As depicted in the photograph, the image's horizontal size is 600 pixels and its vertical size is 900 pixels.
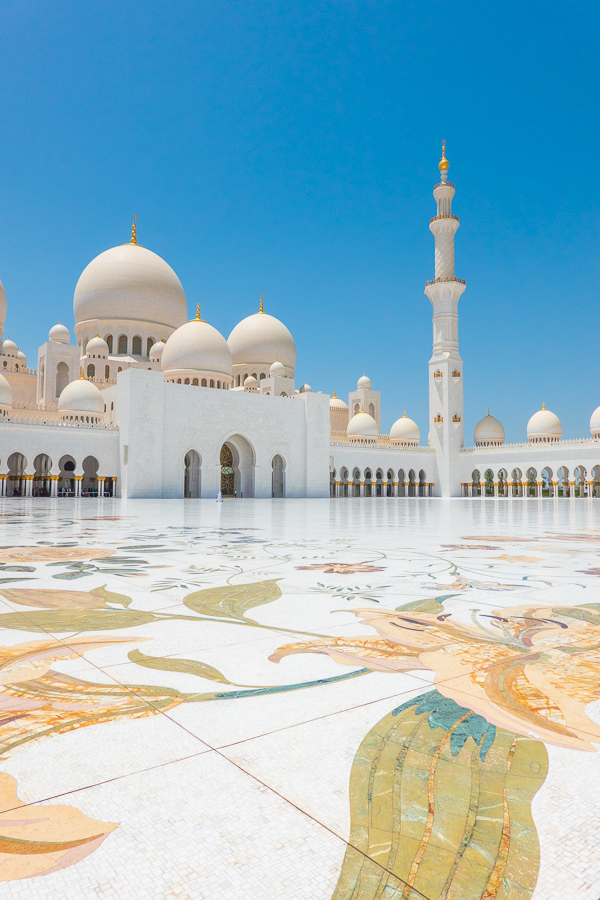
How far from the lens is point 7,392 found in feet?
74.4

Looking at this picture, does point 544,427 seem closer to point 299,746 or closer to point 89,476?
point 89,476

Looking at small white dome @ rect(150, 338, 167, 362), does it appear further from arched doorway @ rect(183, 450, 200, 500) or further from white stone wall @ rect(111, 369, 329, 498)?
arched doorway @ rect(183, 450, 200, 500)

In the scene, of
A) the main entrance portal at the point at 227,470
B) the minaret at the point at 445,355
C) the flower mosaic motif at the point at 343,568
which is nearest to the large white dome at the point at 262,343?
the main entrance portal at the point at 227,470

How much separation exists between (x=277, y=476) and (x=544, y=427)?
53.3ft

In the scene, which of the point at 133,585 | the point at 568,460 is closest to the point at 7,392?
the point at 133,585

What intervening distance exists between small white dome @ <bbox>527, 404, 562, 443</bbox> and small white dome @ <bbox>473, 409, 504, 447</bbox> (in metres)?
2.11

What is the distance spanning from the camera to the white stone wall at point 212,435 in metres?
21.1

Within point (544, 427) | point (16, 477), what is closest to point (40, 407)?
point (16, 477)

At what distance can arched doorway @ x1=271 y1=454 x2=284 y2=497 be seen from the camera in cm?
2550

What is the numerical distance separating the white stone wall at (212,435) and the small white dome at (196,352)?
80.9 inches

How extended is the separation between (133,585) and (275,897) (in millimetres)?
2493

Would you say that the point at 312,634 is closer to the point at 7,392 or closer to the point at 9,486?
the point at 7,392

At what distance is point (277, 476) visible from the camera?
1018 inches

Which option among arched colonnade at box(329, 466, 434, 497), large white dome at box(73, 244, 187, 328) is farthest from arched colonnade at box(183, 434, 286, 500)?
large white dome at box(73, 244, 187, 328)
